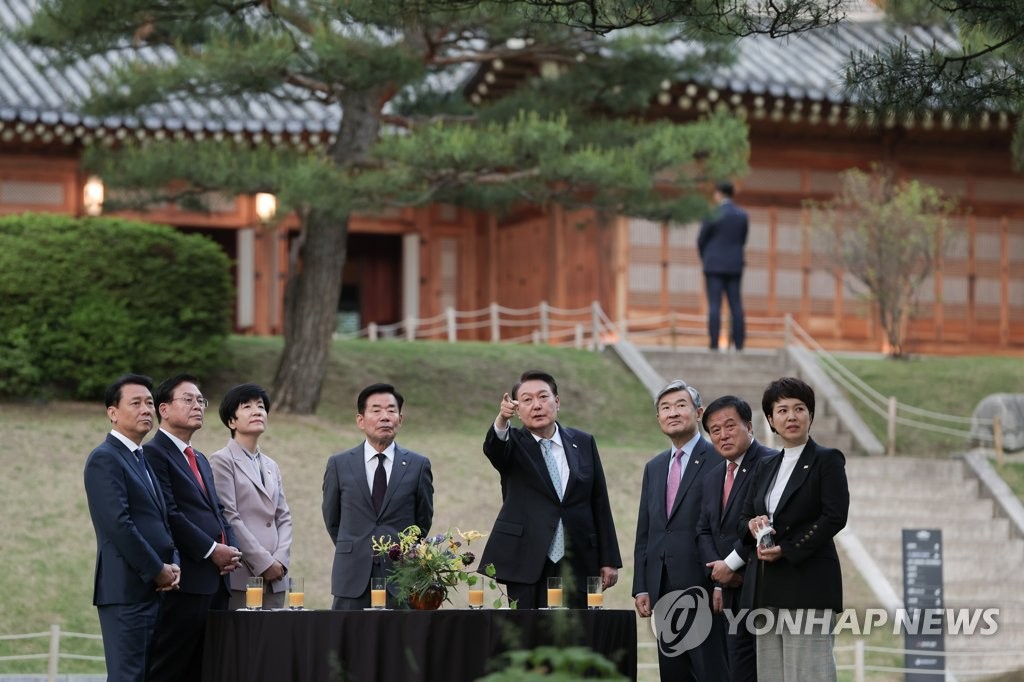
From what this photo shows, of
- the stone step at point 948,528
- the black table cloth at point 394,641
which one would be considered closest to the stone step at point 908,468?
the stone step at point 948,528

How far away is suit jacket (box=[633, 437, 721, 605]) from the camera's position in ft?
26.4

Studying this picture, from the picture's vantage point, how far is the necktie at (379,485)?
334 inches

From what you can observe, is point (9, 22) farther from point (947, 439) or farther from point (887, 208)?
point (947, 439)

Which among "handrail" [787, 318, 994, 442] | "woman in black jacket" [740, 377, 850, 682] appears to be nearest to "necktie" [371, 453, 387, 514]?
"woman in black jacket" [740, 377, 850, 682]

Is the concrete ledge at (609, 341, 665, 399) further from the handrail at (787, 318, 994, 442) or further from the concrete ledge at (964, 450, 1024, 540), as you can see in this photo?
the concrete ledge at (964, 450, 1024, 540)

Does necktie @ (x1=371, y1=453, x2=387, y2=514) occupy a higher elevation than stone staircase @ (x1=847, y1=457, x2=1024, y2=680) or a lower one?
higher

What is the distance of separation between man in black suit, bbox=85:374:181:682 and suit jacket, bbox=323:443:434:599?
107 centimetres

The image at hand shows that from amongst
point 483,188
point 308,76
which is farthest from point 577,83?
point 308,76

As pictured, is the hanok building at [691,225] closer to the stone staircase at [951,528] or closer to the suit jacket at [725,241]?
the suit jacket at [725,241]

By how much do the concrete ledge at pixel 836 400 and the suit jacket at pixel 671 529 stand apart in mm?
8470

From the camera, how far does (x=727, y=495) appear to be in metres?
7.94

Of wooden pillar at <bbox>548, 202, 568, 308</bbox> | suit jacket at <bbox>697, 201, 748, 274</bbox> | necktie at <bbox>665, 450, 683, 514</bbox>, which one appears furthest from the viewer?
wooden pillar at <bbox>548, 202, 568, 308</bbox>

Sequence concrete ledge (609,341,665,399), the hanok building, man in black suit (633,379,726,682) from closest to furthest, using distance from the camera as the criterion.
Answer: man in black suit (633,379,726,682) → concrete ledge (609,341,665,399) → the hanok building

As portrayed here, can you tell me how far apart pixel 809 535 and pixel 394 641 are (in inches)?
75.3
